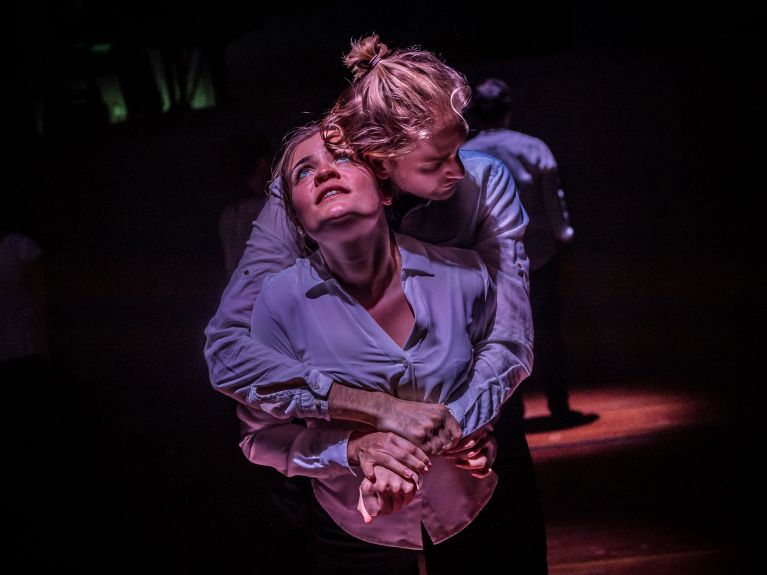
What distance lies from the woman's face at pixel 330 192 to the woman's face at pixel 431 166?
0.04 metres

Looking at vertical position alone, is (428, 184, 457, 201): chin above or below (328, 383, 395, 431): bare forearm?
above

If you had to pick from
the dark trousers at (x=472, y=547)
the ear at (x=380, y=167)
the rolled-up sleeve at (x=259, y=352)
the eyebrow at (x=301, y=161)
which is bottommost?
the dark trousers at (x=472, y=547)

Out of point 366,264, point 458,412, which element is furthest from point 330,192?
point 458,412

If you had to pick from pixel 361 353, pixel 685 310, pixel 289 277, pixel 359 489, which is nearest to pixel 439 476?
pixel 359 489

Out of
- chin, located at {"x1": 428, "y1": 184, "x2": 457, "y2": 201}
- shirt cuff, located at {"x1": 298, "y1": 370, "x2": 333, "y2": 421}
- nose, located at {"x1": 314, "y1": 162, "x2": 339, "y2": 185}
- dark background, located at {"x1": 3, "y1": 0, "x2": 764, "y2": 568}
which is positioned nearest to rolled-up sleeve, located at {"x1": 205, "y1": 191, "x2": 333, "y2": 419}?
shirt cuff, located at {"x1": 298, "y1": 370, "x2": 333, "y2": 421}

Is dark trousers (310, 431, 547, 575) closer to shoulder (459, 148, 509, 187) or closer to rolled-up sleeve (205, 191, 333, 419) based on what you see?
rolled-up sleeve (205, 191, 333, 419)

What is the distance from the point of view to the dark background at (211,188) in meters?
1.78

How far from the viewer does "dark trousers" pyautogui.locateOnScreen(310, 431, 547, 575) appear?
1362mm

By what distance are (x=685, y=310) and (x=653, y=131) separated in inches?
20.2

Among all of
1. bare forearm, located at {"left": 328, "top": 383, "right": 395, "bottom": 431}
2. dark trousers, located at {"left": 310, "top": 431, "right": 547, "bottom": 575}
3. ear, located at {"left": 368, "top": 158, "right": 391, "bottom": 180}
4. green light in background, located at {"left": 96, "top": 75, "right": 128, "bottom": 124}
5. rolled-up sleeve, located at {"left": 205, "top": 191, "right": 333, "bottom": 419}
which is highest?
green light in background, located at {"left": 96, "top": 75, "right": 128, "bottom": 124}

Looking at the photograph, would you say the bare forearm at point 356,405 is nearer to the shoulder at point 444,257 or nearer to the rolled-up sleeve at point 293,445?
the rolled-up sleeve at point 293,445

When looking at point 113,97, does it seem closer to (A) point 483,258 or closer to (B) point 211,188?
(B) point 211,188

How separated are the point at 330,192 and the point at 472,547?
60cm

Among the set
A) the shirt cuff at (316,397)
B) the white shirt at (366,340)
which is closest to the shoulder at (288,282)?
the white shirt at (366,340)
